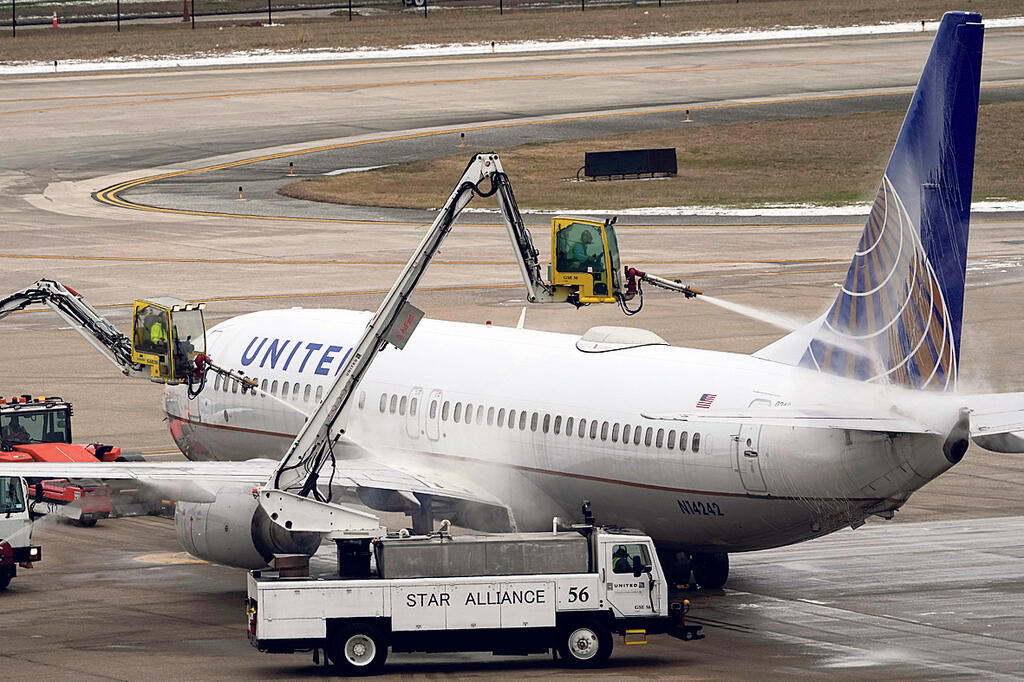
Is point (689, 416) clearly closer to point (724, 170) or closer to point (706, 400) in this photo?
point (706, 400)

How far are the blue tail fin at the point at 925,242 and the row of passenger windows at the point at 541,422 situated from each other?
331 centimetres

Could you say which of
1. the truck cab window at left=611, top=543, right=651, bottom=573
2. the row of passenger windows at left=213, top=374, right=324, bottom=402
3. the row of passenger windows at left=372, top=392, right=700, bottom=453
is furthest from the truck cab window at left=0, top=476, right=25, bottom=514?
the truck cab window at left=611, top=543, right=651, bottom=573

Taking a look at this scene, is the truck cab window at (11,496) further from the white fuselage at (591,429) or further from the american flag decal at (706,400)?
the american flag decal at (706,400)

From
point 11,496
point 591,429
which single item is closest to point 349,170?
point 11,496

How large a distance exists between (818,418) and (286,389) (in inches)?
547

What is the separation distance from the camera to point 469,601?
97.5ft

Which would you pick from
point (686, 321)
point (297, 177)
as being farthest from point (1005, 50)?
point (686, 321)

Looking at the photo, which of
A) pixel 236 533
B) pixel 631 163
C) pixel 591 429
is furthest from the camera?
pixel 631 163

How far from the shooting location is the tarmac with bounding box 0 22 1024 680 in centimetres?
3234

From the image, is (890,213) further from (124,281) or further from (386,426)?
(124,281)

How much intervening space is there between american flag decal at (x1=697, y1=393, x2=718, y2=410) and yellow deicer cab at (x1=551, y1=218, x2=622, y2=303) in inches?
166

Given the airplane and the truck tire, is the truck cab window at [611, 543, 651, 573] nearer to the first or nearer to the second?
the airplane

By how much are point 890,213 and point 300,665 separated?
41.1 feet

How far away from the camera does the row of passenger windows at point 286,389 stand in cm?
3975
